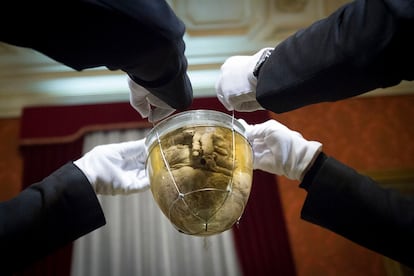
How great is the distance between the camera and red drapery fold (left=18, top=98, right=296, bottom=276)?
1732 millimetres

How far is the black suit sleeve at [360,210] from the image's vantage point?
92 cm

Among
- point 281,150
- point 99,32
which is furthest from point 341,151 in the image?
point 99,32

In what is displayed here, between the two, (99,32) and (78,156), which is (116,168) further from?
(78,156)

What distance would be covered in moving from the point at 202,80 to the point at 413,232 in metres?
1.35

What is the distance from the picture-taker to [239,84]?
36.9 inches

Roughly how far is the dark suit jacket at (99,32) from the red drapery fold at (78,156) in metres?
1.14

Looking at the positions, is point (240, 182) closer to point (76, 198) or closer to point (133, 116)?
point (76, 198)

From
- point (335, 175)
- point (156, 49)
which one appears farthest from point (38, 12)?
point (335, 175)

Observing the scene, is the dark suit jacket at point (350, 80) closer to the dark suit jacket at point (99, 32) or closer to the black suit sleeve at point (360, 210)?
the black suit sleeve at point (360, 210)

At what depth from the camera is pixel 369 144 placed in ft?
6.79

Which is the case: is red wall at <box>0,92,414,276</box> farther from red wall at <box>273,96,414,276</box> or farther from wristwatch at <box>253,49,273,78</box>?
wristwatch at <box>253,49,273,78</box>

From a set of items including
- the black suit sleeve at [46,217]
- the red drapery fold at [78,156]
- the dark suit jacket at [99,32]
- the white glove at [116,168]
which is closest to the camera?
the dark suit jacket at [99,32]

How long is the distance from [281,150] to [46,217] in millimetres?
439

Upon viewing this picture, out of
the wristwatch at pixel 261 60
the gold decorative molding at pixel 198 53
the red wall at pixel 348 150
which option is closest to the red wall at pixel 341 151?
the red wall at pixel 348 150
